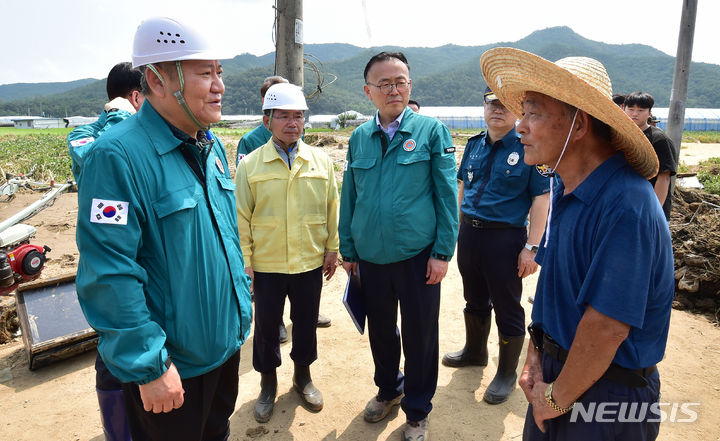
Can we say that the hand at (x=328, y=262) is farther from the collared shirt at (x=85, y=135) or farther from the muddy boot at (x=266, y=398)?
the collared shirt at (x=85, y=135)

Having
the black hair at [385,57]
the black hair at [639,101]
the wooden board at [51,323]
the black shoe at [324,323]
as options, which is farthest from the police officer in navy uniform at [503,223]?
the wooden board at [51,323]

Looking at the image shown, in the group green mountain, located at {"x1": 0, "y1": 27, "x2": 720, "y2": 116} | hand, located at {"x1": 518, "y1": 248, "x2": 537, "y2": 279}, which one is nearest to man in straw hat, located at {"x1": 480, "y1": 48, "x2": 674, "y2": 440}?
hand, located at {"x1": 518, "y1": 248, "x2": 537, "y2": 279}

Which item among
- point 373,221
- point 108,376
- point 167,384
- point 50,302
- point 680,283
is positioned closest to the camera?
point 167,384

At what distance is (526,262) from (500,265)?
0.18 m

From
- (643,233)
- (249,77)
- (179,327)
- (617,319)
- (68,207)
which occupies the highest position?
(249,77)

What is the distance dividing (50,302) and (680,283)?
6.34m

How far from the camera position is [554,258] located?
5.07ft

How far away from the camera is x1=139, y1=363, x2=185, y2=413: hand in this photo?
143 centimetres

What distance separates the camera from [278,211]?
114 inches

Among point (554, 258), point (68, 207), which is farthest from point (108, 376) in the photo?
point (68, 207)

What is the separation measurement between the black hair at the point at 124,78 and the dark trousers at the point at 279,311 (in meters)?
1.56

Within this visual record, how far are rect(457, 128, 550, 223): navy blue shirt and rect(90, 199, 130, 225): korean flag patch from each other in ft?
7.89

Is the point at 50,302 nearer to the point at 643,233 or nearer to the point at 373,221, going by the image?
the point at 373,221

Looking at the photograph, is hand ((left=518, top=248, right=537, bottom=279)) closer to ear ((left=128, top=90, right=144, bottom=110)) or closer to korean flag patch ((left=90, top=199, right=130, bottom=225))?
korean flag patch ((left=90, top=199, right=130, bottom=225))
